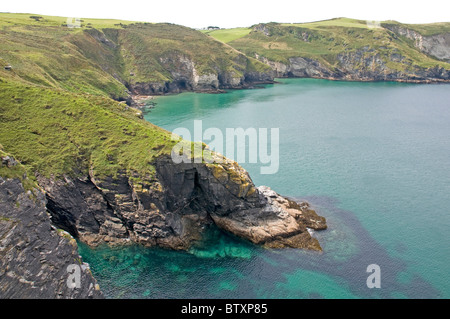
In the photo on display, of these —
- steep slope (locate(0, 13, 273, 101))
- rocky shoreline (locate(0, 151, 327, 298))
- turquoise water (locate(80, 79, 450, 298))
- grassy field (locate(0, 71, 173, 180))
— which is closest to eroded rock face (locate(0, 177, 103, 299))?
turquoise water (locate(80, 79, 450, 298))

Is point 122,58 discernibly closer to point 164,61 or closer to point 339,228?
point 164,61

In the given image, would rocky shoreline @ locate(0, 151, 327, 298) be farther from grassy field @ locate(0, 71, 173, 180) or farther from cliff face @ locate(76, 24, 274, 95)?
cliff face @ locate(76, 24, 274, 95)

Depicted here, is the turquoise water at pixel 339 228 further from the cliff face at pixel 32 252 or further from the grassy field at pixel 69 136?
the grassy field at pixel 69 136

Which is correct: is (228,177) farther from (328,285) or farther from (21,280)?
(21,280)

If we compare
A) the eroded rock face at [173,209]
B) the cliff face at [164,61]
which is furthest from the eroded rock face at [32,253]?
the cliff face at [164,61]

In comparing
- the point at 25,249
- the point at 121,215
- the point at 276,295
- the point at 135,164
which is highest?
the point at 135,164
